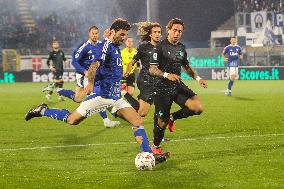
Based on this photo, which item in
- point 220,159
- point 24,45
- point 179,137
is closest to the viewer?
point 220,159

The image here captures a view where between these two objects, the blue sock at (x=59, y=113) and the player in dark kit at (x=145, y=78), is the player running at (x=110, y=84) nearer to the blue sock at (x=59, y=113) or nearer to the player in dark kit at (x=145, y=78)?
the blue sock at (x=59, y=113)

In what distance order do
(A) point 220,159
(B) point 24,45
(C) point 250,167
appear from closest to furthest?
(C) point 250,167 < (A) point 220,159 < (B) point 24,45

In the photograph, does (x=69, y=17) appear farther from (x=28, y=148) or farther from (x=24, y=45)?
(x=28, y=148)

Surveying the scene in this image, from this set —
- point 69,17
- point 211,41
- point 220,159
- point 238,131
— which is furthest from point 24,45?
point 220,159

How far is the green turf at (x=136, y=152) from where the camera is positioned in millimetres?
7992

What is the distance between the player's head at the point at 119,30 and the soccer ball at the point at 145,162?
1864 mm

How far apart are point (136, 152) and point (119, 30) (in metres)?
2.36

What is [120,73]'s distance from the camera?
32.4ft

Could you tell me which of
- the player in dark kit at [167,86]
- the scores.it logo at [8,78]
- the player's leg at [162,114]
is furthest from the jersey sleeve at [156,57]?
the scores.it logo at [8,78]

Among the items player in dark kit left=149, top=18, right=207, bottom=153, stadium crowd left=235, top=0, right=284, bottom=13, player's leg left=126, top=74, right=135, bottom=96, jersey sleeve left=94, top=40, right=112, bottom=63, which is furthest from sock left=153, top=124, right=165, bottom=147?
stadium crowd left=235, top=0, right=284, bottom=13

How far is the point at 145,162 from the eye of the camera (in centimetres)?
875

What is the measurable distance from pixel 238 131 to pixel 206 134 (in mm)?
879

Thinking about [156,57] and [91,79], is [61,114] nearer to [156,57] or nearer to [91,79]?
[91,79]

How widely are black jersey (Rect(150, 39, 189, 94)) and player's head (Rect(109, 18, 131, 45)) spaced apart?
968 millimetres
